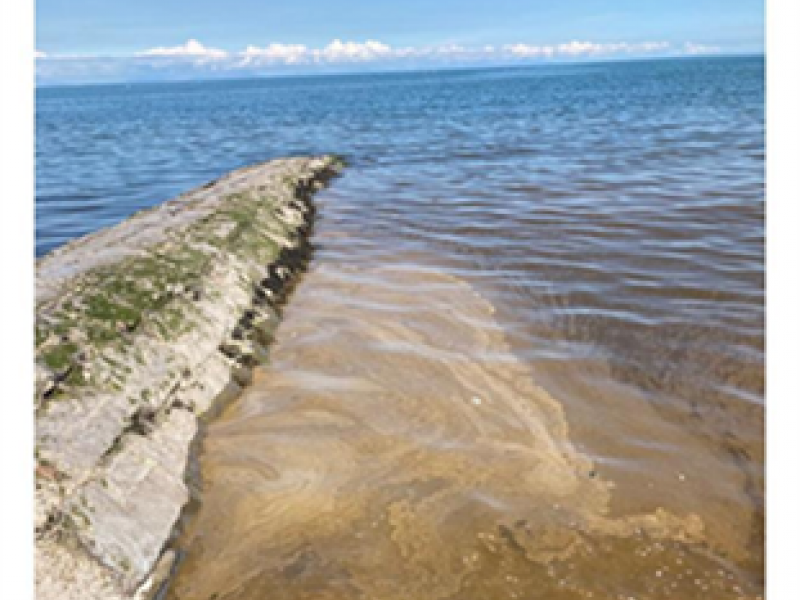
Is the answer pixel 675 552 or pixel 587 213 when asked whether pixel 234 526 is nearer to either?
pixel 675 552

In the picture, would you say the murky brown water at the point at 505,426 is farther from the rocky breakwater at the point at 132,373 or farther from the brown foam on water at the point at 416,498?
the rocky breakwater at the point at 132,373

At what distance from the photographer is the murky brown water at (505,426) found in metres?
3.65

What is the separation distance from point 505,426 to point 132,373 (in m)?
2.81

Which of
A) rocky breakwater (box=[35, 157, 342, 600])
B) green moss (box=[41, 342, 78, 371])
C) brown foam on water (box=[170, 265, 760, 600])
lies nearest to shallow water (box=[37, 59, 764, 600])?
brown foam on water (box=[170, 265, 760, 600])

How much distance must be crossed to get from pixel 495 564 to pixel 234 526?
1.60 meters

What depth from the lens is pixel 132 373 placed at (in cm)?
479

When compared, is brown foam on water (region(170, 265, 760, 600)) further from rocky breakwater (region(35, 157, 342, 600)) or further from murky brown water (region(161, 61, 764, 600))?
rocky breakwater (region(35, 157, 342, 600))

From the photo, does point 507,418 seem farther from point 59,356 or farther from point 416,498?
point 59,356

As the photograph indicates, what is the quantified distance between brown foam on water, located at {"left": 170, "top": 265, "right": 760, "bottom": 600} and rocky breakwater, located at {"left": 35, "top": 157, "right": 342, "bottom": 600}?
10.7 inches

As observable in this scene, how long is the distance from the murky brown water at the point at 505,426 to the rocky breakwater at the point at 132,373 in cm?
28

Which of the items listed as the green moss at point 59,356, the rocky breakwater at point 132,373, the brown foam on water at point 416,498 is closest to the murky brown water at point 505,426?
the brown foam on water at point 416,498

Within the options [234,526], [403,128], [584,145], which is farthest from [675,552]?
[403,128]

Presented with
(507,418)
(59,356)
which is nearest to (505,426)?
(507,418)

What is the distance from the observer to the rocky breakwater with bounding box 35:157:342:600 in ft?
11.5
